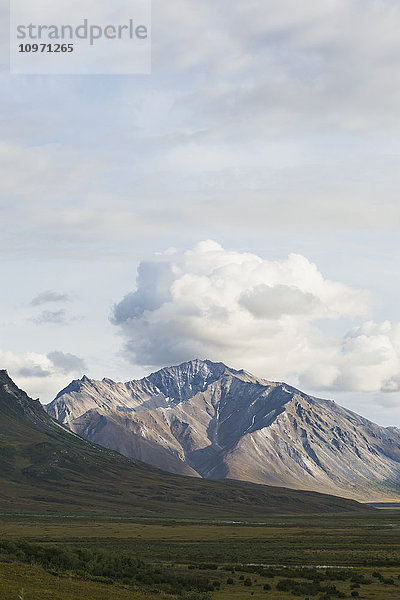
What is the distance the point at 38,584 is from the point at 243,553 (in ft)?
222

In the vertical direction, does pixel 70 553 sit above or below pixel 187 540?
above

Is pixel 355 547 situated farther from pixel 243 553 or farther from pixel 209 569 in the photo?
pixel 209 569

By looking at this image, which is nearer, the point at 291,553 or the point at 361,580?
the point at 361,580

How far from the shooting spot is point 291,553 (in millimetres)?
115062

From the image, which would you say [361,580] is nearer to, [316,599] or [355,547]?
[316,599]

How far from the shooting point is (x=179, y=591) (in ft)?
204

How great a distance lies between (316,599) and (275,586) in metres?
9.54

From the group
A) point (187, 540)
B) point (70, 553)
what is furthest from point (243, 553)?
point (70, 553)

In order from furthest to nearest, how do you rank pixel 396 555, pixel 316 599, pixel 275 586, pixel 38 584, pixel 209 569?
pixel 396 555
pixel 209 569
pixel 275 586
pixel 316 599
pixel 38 584

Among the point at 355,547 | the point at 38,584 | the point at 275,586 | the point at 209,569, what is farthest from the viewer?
the point at 355,547

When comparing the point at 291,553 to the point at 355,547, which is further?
the point at 355,547

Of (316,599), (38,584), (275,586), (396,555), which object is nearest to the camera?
(38,584)

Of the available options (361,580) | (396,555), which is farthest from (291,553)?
(361,580)

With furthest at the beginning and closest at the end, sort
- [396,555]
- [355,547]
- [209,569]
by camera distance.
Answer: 1. [355,547]
2. [396,555]
3. [209,569]
